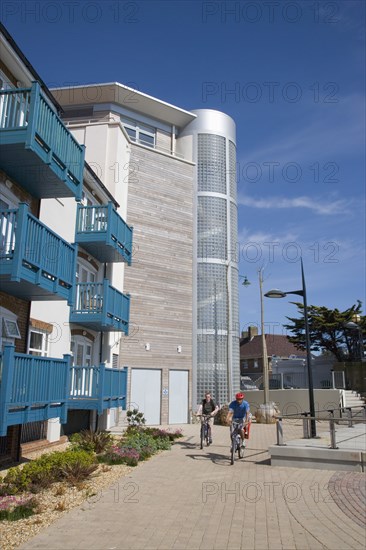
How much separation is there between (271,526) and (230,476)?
3.52 m

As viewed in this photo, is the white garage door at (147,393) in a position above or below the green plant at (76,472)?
above

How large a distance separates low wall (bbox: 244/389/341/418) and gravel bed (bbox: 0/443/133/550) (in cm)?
1836

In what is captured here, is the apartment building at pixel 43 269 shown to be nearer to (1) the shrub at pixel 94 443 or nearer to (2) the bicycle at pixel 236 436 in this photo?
(1) the shrub at pixel 94 443

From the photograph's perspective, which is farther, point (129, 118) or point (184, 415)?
point (129, 118)

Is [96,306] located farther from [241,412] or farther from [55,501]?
[55,501]

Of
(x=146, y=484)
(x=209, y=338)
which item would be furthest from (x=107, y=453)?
(x=209, y=338)

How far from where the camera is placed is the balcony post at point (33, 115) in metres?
9.38

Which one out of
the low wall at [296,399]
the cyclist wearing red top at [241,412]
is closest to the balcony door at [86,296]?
the cyclist wearing red top at [241,412]

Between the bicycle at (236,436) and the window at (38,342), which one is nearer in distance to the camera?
the bicycle at (236,436)

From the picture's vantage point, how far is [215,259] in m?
26.5

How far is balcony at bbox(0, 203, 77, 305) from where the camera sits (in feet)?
30.5

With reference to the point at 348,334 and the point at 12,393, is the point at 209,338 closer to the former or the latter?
the point at 12,393

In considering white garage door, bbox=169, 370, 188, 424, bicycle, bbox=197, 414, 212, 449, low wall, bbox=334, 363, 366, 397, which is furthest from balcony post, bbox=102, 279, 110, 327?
low wall, bbox=334, 363, 366, 397

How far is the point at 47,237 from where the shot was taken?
10.4m
